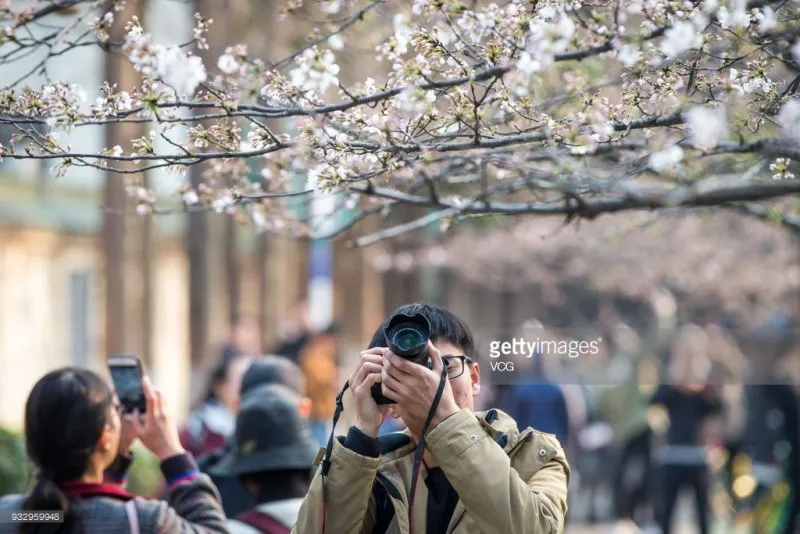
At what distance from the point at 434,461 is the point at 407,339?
1.26ft

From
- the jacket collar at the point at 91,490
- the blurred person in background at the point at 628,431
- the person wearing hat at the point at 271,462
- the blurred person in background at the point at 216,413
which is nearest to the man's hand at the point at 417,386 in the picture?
the jacket collar at the point at 91,490

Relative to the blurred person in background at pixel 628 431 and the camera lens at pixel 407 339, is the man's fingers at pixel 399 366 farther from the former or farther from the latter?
the blurred person in background at pixel 628 431

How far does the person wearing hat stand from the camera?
4.28 m

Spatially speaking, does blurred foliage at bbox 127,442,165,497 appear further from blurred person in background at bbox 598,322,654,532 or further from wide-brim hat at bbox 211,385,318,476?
A: blurred person in background at bbox 598,322,654,532

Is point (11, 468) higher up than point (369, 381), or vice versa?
point (369, 381)

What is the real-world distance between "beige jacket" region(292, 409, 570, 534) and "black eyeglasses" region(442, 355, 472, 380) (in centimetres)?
13

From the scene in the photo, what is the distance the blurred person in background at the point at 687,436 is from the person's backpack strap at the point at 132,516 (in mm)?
7864

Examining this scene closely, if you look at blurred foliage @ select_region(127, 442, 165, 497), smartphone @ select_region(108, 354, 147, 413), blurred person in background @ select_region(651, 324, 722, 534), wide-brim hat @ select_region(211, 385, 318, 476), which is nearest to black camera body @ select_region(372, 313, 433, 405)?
smartphone @ select_region(108, 354, 147, 413)

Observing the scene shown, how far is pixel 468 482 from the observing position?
284 cm

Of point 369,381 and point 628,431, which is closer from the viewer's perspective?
point 369,381

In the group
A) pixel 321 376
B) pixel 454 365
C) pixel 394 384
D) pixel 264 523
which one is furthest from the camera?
pixel 321 376

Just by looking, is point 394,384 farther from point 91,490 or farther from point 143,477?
point 143,477

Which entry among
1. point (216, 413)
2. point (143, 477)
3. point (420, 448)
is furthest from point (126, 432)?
point (143, 477)

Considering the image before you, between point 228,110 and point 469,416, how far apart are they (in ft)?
3.99
